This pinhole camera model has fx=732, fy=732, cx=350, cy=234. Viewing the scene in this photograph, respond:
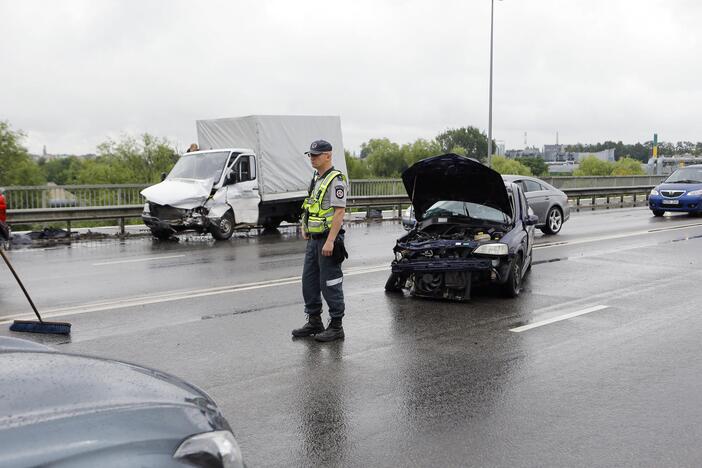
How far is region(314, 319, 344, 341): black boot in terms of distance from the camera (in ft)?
22.9

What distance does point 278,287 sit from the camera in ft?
32.8

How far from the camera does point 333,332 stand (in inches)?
277

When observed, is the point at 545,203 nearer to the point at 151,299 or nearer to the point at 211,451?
the point at 151,299

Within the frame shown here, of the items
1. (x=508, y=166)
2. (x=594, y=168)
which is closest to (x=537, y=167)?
(x=594, y=168)

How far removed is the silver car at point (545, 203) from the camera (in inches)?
702

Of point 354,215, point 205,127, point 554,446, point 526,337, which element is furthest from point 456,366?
point 354,215

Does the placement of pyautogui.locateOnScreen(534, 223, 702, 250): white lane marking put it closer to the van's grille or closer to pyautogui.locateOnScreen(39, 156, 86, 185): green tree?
the van's grille

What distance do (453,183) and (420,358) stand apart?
380 centimetres

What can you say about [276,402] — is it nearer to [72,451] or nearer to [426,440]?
→ [426,440]

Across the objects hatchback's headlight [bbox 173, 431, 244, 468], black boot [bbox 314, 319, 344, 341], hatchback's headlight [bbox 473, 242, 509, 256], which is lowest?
black boot [bbox 314, 319, 344, 341]

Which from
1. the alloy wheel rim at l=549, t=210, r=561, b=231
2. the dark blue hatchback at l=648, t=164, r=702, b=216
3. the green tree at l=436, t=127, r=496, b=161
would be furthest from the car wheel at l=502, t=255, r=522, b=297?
the green tree at l=436, t=127, r=496, b=161

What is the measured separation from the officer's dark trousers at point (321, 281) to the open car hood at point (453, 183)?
2.83 m

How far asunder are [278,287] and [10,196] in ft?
39.7

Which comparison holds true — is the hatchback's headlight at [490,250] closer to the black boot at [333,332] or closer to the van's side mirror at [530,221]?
the van's side mirror at [530,221]
